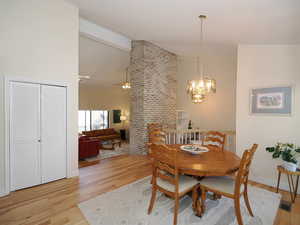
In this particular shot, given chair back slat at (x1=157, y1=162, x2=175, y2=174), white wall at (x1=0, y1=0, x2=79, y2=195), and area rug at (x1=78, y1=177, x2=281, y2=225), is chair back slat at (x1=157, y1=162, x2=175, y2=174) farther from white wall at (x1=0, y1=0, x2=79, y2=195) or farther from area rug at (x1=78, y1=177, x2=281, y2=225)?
white wall at (x1=0, y1=0, x2=79, y2=195)

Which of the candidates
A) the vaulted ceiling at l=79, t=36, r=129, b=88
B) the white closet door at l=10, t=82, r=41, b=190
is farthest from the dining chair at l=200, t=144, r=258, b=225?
the vaulted ceiling at l=79, t=36, r=129, b=88

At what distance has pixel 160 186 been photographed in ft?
7.21

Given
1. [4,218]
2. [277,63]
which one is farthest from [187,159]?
[277,63]

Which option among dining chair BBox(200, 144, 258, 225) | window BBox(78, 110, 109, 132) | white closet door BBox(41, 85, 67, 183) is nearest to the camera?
dining chair BBox(200, 144, 258, 225)

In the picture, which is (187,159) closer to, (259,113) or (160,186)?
(160,186)

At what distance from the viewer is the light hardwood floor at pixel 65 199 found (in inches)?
84.1

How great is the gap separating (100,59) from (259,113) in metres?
5.43

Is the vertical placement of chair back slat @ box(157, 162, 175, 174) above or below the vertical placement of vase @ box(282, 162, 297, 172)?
above

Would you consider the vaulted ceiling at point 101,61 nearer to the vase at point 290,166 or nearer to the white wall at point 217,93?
the white wall at point 217,93

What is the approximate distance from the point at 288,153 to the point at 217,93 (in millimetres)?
3341

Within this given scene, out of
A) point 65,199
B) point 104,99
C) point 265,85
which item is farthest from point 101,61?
point 265,85

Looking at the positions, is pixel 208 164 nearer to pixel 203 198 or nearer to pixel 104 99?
pixel 203 198

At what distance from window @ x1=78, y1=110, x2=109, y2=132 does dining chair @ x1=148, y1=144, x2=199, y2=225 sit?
7985 millimetres

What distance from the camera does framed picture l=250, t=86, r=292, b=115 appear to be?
3.14 m
